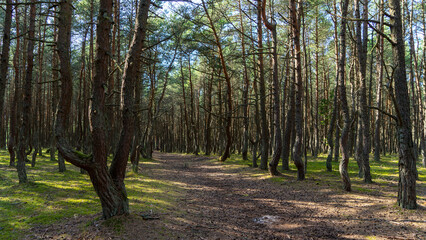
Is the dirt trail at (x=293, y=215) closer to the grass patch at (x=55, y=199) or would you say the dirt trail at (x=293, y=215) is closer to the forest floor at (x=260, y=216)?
the forest floor at (x=260, y=216)

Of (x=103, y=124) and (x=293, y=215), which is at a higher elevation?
(x=103, y=124)

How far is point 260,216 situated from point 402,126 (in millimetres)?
4102

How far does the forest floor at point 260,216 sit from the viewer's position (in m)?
4.95

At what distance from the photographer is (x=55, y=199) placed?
709 centimetres

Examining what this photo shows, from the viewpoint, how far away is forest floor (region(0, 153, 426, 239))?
495 cm

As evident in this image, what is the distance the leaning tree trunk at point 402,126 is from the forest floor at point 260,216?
0.42 m

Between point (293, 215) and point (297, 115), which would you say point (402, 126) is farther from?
point (297, 115)

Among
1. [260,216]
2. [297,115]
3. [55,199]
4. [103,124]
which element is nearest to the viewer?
[103,124]

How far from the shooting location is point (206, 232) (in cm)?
528

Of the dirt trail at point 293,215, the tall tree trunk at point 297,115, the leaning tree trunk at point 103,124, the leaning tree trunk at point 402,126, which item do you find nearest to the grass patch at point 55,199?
the leaning tree trunk at point 103,124

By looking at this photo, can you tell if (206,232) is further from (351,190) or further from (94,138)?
(351,190)

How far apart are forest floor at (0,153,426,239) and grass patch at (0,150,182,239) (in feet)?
0.27

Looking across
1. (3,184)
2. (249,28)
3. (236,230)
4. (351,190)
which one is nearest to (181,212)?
(236,230)

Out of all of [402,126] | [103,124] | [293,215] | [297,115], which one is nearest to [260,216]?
[293,215]
